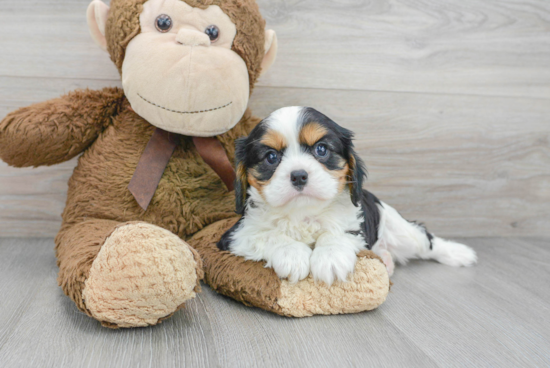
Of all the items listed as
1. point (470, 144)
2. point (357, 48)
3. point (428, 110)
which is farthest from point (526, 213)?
point (357, 48)

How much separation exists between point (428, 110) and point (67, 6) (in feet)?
5.84

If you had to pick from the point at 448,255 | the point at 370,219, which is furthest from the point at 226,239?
the point at 448,255

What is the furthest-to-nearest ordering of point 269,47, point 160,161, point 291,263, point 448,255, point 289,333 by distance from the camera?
1. point 448,255
2. point 269,47
3. point 160,161
4. point 291,263
5. point 289,333

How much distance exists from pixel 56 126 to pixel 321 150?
0.98 m

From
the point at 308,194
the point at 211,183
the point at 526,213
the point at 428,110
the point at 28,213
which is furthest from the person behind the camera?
the point at 526,213

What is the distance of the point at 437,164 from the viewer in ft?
7.85

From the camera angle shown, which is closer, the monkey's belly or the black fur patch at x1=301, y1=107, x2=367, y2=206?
the black fur patch at x1=301, y1=107, x2=367, y2=206

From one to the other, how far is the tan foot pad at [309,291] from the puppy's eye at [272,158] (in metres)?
0.33

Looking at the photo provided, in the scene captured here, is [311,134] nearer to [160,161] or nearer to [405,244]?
[160,161]

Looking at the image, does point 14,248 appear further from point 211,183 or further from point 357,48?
point 357,48

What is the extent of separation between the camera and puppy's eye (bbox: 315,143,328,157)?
4.65ft

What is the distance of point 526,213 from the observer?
2.54m

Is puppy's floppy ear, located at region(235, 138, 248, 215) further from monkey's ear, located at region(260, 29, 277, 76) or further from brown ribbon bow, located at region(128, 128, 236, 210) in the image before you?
monkey's ear, located at region(260, 29, 277, 76)

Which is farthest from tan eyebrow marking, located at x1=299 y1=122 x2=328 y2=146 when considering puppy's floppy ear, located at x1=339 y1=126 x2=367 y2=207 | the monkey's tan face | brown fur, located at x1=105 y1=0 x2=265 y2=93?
brown fur, located at x1=105 y1=0 x2=265 y2=93
